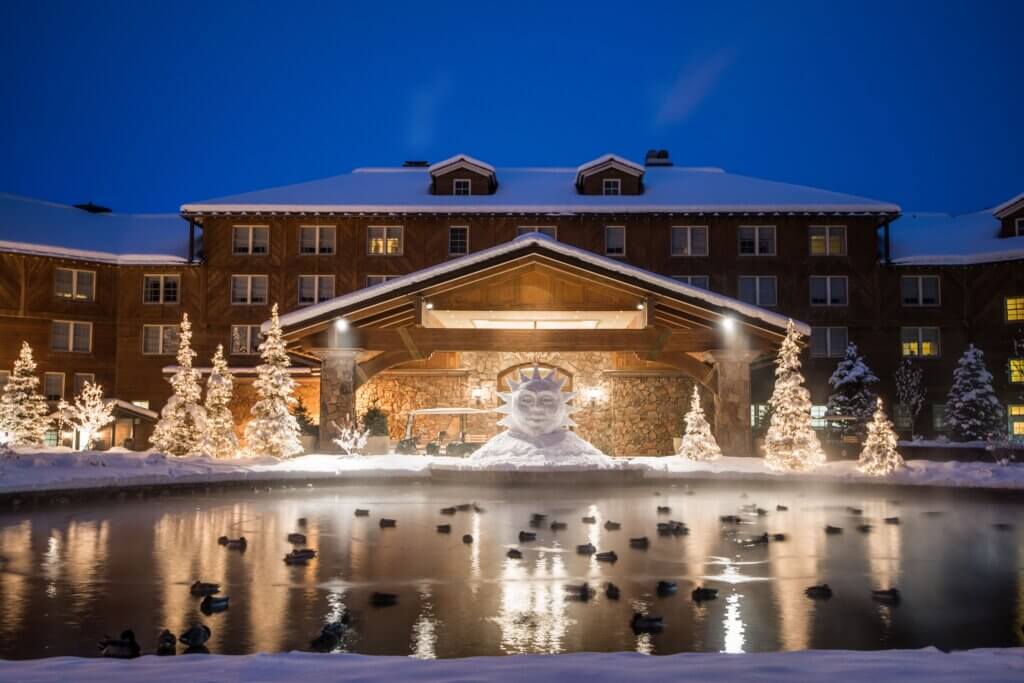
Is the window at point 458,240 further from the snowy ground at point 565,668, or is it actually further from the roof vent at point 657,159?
the snowy ground at point 565,668

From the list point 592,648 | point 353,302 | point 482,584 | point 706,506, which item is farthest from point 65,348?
point 592,648

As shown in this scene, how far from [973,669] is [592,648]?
2353mm

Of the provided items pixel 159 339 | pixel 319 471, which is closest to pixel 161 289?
pixel 159 339

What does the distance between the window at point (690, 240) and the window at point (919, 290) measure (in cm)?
890

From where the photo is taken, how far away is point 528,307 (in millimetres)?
25844

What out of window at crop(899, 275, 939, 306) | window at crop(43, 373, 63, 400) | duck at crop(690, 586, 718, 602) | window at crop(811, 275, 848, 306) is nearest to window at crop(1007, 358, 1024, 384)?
window at crop(899, 275, 939, 306)

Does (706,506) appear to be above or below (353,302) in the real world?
below

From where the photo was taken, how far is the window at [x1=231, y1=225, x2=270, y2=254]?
3847 cm

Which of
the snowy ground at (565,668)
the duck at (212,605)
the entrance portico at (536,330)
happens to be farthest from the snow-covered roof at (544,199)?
the snowy ground at (565,668)

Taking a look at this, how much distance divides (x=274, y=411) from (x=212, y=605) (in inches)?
719

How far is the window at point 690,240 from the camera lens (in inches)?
1518

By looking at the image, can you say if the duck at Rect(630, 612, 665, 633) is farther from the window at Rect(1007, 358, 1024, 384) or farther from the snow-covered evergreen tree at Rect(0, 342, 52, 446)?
the window at Rect(1007, 358, 1024, 384)

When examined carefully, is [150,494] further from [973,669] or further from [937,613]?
[973,669]

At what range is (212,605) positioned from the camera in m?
6.99
